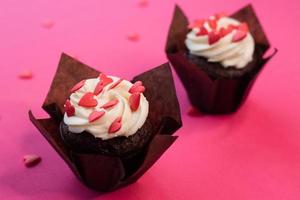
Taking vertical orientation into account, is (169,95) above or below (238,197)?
above

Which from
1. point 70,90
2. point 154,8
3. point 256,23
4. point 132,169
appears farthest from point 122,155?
point 154,8

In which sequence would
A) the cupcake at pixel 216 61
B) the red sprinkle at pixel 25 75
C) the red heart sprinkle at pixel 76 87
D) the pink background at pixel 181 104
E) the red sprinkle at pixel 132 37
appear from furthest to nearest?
the red sprinkle at pixel 132 37 → the red sprinkle at pixel 25 75 → the cupcake at pixel 216 61 → the pink background at pixel 181 104 → the red heart sprinkle at pixel 76 87

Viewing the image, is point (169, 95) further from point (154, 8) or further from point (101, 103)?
point (154, 8)

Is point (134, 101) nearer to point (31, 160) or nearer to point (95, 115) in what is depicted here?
point (95, 115)

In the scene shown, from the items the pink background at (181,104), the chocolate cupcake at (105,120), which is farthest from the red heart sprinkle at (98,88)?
the pink background at (181,104)

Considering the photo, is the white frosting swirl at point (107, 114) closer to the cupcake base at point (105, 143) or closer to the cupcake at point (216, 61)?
the cupcake base at point (105, 143)

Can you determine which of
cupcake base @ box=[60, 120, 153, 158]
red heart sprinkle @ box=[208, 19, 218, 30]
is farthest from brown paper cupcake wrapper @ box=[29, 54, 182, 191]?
red heart sprinkle @ box=[208, 19, 218, 30]

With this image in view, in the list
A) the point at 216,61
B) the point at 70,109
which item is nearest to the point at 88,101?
the point at 70,109
